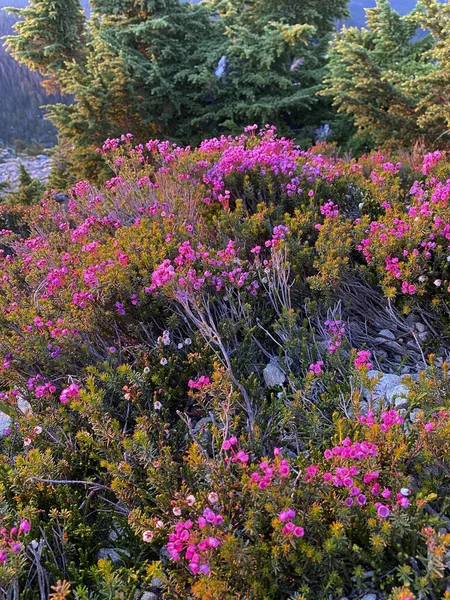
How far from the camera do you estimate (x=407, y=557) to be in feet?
5.21

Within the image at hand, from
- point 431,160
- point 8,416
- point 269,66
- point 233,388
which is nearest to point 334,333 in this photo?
point 233,388

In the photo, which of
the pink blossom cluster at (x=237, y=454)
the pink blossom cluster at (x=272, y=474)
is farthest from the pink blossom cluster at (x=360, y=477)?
the pink blossom cluster at (x=237, y=454)

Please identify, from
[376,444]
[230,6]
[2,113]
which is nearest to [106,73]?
[230,6]

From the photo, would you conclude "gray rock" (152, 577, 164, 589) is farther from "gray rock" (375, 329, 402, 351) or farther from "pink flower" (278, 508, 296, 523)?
"gray rock" (375, 329, 402, 351)

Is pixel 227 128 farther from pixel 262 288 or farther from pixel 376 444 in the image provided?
pixel 376 444

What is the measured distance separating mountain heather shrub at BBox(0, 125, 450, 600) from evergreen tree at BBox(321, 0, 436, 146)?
348 centimetres

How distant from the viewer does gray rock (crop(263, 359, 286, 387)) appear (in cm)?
276

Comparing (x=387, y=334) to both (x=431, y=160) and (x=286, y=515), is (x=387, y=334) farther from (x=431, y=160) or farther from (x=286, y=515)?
(x=431, y=160)

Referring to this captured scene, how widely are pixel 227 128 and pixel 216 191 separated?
6337 millimetres

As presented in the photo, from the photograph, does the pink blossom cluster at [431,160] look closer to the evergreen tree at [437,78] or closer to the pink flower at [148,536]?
the evergreen tree at [437,78]

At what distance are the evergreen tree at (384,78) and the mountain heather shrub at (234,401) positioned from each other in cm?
348

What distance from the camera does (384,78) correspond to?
23.5 feet

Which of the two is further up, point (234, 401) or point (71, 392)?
point (71, 392)

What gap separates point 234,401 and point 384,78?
6.90 m
